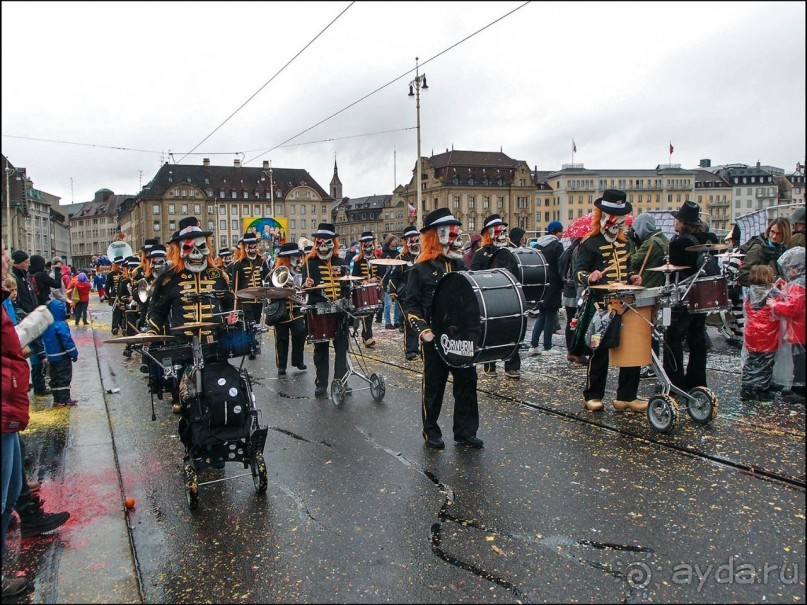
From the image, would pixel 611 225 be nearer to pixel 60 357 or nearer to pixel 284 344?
pixel 284 344

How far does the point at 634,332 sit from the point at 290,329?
17.8 feet

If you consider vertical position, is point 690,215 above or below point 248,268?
above

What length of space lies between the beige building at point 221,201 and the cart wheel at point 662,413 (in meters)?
94.5

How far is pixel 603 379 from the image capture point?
22.6 ft

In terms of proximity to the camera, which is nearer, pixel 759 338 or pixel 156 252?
pixel 759 338

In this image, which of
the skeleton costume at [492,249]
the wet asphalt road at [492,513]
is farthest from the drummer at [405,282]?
the wet asphalt road at [492,513]

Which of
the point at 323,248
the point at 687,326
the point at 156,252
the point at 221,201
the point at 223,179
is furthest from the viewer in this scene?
the point at 223,179

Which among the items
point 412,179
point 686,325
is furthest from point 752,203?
point 686,325

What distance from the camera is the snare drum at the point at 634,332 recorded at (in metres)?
6.27

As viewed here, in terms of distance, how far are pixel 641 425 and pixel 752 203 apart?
12628 cm

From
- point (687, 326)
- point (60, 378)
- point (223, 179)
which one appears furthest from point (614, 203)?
point (223, 179)

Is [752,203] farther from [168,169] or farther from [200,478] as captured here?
[200,478]

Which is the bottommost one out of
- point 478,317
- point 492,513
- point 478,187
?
point 492,513

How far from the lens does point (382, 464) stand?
550 centimetres
